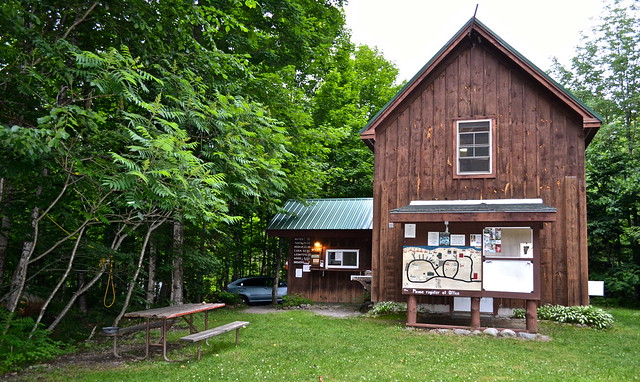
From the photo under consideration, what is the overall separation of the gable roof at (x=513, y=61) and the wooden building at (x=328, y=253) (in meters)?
4.45

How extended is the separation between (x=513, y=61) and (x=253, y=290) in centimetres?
1393

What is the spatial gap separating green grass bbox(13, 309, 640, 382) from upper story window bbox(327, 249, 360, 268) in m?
6.34

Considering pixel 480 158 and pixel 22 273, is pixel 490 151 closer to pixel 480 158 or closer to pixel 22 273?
pixel 480 158

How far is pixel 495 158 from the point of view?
13.1 metres

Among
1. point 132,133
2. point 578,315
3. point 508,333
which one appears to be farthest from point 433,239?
point 132,133

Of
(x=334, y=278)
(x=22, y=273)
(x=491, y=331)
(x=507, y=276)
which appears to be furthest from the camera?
(x=334, y=278)

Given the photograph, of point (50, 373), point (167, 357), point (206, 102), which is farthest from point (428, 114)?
point (50, 373)

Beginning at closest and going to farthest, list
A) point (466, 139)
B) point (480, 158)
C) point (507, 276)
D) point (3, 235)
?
point (3, 235), point (507, 276), point (480, 158), point (466, 139)

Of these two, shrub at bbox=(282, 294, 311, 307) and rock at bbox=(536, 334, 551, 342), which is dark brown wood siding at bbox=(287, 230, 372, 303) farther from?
rock at bbox=(536, 334, 551, 342)

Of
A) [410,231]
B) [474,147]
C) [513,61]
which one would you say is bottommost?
[410,231]

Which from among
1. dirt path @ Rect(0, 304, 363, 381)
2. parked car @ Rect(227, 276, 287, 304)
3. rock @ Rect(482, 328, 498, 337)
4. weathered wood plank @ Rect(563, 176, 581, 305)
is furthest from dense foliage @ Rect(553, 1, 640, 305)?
dirt path @ Rect(0, 304, 363, 381)

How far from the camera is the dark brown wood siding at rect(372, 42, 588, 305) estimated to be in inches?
490

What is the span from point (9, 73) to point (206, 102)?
3.40 meters

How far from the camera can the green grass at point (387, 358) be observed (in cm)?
696
